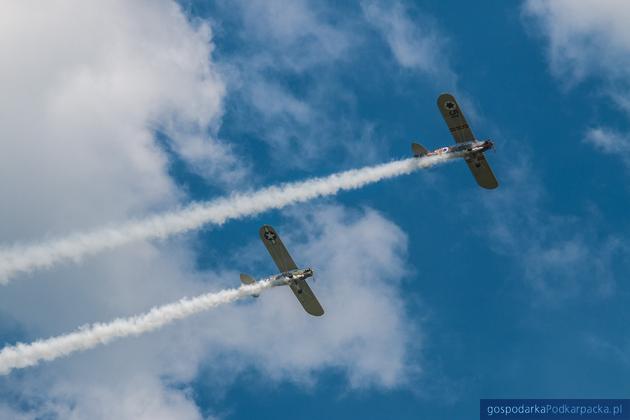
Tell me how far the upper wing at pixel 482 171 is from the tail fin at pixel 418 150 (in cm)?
318

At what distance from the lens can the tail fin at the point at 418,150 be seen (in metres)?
72.5

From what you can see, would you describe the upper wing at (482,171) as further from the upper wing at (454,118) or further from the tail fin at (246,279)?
the tail fin at (246,279)

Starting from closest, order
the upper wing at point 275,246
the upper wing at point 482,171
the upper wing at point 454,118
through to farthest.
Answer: the upper wing at point 454,118 → the upper wing at point 275,246 → the upper wing at point 482,171

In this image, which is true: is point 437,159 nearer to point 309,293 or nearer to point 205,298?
point 309,293

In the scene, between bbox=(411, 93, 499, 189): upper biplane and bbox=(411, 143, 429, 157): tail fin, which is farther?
bbox=(411, 143, 429, 157): tail fin

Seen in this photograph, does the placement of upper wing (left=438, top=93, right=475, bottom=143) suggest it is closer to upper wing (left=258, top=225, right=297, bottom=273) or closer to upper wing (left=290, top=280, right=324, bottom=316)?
upper wing (left=258, top=225, right=297, bottom=273)

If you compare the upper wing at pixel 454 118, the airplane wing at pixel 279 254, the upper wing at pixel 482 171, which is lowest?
the airplane wing at pixel 279 254

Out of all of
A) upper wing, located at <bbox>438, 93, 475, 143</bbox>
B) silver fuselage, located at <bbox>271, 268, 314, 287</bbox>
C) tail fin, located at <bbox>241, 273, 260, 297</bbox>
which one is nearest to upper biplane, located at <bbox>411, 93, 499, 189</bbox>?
upper wing, located at <bbox>438, 93, 475, 143</bbox>

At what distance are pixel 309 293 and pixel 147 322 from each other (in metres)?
12.6

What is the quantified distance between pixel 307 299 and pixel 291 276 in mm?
3523

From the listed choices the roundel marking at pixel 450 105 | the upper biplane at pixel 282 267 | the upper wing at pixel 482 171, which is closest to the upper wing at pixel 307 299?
the upper biplane at pixel 282 267

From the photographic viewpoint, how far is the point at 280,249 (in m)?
71.2

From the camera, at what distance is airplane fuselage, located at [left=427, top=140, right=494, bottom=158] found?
70.9 metres

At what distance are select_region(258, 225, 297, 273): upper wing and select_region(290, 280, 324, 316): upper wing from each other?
2.75 metres
